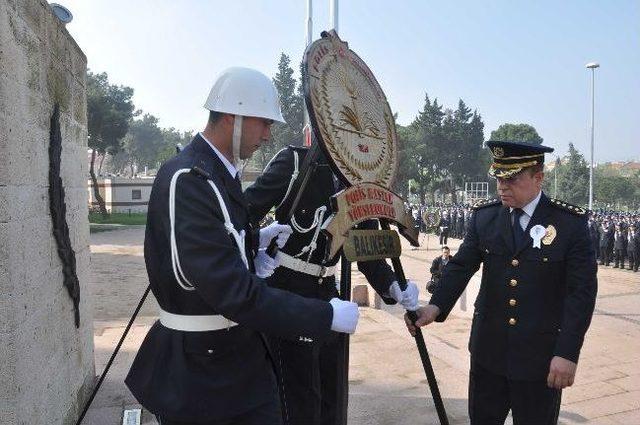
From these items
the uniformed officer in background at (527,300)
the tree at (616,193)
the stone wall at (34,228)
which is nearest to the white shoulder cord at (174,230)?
the stone wall at (34,228)

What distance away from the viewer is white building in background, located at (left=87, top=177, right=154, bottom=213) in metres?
54.0

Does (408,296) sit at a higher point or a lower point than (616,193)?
lower

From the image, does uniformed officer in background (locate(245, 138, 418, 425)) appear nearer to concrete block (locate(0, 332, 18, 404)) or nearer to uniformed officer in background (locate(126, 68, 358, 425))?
uniformed officer in background (locate(126, 68, 358, 425))

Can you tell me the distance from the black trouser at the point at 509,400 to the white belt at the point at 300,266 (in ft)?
3.43

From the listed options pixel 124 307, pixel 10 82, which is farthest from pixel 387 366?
pixel 124 307

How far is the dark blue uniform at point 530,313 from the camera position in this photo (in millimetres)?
2852

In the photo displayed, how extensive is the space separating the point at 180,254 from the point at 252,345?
1.75 ft

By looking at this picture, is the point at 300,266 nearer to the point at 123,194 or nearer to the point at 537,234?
the point at 537,234

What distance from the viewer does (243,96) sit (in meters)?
2.22

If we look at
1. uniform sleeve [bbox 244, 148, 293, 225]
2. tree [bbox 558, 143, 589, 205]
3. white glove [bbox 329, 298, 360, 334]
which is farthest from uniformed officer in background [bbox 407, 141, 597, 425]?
tree [bbox 558, 143, 589, 205]

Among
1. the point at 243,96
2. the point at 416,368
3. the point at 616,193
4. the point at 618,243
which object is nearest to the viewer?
the point at 243,96

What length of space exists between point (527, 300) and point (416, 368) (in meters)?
3.25

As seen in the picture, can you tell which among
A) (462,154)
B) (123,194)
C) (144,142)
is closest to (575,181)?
(462,154)

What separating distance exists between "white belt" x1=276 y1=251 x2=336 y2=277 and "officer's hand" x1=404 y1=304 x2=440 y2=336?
23.4 inches
